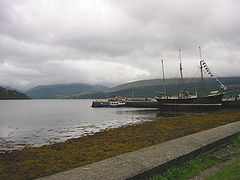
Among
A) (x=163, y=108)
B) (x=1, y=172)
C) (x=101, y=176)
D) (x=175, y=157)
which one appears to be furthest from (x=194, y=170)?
(x=163, y=108)

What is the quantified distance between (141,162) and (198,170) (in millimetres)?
1564

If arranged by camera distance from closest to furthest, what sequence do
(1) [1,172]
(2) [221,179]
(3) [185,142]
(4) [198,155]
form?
(2) [221,179]
(4) [198,155]
(3) [185,142]
(1) [1,172]

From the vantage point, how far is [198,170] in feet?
16.2

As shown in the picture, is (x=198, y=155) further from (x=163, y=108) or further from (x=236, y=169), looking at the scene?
(x=163, y=108)

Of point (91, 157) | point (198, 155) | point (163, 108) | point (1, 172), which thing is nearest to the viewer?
point (198, 155)

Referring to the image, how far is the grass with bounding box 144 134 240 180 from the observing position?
4.41 metres

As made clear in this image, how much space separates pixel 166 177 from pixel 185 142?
2.55 meters

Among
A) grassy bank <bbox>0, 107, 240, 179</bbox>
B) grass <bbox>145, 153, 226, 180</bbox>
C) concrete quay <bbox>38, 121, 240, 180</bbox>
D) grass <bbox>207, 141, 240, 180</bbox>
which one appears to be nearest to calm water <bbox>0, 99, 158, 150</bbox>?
grassy bank <bbox>0, 107, 240, 179</bbox>

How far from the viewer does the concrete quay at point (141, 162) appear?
4.32 meters

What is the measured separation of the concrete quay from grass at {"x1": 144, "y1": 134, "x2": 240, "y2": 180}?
7.0 inches

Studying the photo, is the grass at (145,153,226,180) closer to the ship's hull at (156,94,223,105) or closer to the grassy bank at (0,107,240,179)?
the grassy bank at (0,107,240,179)

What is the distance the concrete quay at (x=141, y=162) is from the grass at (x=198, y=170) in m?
0.18

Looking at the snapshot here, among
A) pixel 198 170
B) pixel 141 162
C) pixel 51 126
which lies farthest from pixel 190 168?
pixel 51 126

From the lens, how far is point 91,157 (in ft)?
27.6
